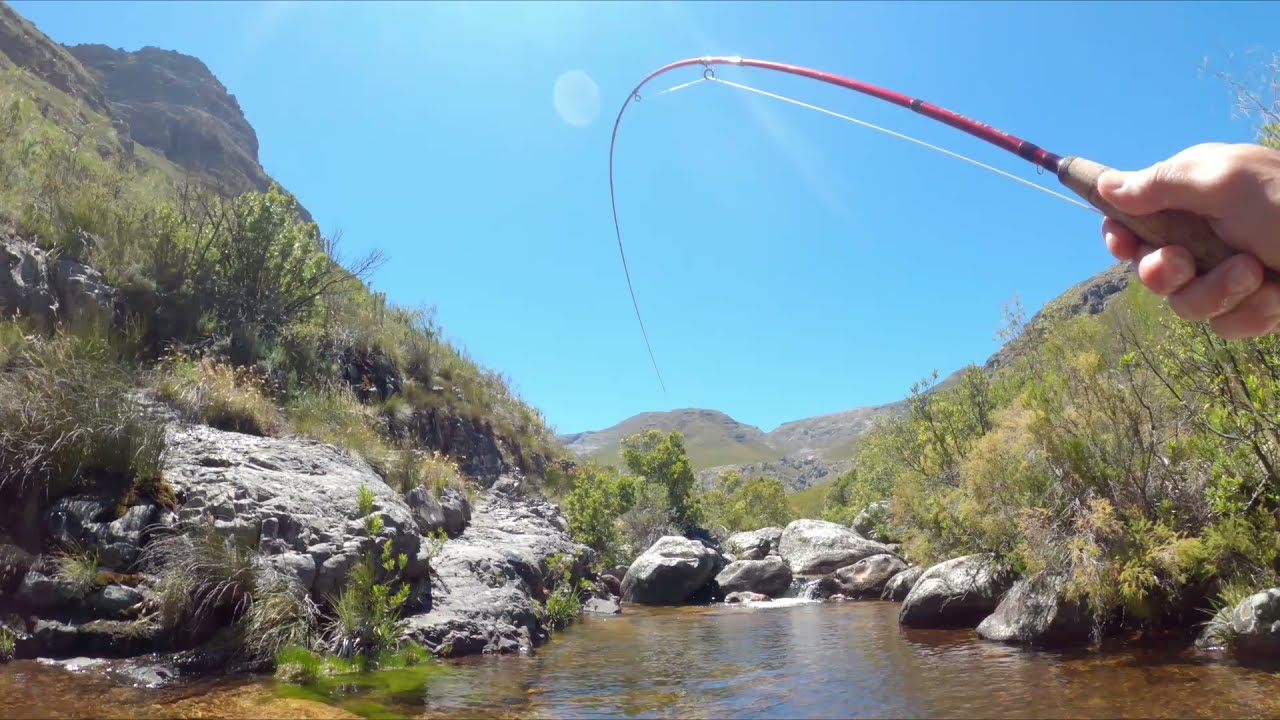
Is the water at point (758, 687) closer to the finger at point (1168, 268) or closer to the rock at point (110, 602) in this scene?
the rock at point (110, 602)

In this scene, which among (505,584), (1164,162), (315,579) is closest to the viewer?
(1164,162)

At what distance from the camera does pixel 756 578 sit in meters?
24.8

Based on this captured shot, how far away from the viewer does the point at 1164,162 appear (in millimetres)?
1985

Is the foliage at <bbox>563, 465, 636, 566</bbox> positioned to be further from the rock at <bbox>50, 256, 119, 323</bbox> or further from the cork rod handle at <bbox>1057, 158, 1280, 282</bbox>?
the cork rod handle at <bbox>1057, 158, 1280, 282</bbox>

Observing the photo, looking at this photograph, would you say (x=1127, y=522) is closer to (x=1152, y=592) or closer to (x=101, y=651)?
(x=1152, y=592)

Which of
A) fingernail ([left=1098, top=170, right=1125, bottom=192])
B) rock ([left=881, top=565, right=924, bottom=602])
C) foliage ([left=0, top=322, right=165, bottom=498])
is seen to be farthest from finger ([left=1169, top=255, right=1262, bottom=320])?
rock ([left=881, top=565, right=924, bottom=602])

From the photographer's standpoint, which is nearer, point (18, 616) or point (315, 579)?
point (18, 616)

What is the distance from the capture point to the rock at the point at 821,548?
89.0 feet

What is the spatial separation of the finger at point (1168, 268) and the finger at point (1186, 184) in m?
0.11

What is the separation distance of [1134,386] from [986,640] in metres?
5.07

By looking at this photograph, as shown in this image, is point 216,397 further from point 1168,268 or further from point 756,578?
point 756,578

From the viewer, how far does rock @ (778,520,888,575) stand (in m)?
27.1

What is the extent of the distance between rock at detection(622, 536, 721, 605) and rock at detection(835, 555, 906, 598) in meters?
4.60

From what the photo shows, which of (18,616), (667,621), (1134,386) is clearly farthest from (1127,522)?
(18,616)
